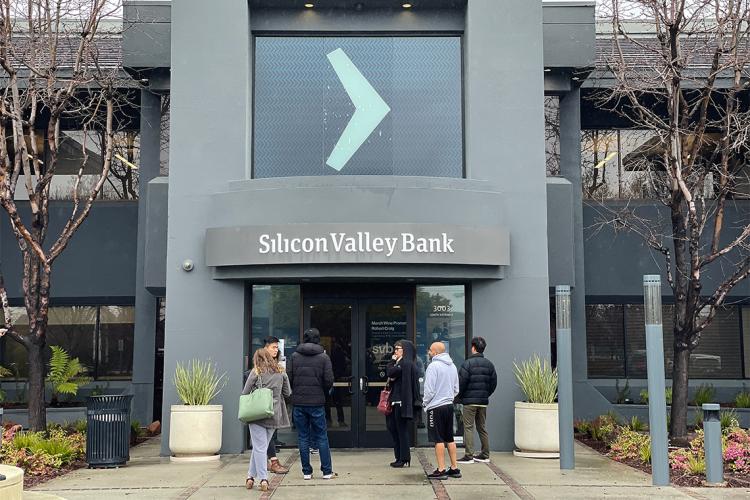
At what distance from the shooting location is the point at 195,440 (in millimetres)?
14133

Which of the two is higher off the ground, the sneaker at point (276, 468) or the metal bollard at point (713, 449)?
the metal bollard at point (713, 449)

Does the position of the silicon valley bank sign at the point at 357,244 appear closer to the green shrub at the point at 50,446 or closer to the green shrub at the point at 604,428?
the green shrub at the point at 50,446

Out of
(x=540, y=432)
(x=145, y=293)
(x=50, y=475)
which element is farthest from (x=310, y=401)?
(x=145, y=293)

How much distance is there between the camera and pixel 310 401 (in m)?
11.9

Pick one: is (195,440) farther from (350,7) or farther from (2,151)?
(350,7)

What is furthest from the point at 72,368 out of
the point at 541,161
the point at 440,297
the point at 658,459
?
the point at 658,459

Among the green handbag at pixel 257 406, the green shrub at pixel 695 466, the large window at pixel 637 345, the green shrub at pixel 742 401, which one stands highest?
the large window at pixel 637 345

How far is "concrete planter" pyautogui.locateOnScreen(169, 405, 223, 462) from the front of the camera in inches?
556

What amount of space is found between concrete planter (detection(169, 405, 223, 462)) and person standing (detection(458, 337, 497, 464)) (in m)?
4.04

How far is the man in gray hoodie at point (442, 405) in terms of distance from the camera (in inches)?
463

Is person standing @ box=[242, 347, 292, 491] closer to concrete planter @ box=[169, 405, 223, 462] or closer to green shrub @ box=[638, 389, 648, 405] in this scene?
concrete planter @ box=[169, 405, 223, 462]

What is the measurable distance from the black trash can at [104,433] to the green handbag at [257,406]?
2968mm

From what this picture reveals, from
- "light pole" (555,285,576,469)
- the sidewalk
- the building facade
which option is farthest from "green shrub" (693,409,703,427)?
"light pole" (555,285,576,469)

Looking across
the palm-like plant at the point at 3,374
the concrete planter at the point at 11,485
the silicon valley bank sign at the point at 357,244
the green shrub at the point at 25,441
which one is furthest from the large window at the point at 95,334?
the concrete planter at the point at 11,485
